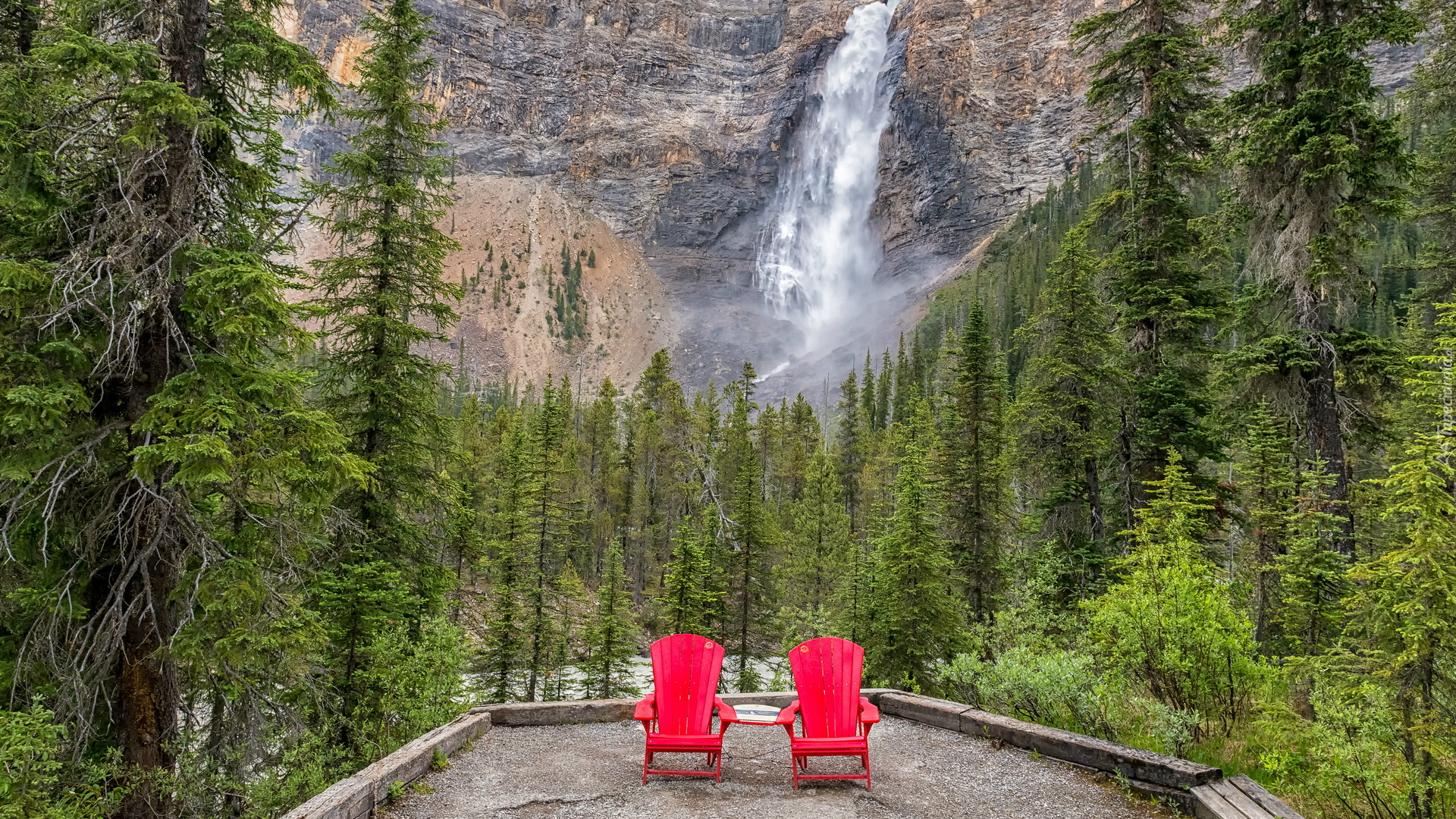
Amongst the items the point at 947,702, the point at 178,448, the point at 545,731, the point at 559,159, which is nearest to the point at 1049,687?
the point at 947,702

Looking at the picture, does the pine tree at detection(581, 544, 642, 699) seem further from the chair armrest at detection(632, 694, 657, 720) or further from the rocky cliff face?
the rocky cliff face

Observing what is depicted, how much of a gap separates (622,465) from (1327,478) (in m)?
29.7

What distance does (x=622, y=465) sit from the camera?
117 ft

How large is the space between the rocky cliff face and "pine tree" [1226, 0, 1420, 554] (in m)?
71.8

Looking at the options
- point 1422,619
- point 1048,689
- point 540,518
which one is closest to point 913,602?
point 1048,689

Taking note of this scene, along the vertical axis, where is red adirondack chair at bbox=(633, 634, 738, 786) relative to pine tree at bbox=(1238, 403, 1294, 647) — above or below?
below

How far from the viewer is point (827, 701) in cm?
570

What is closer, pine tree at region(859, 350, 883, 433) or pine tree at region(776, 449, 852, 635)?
pine tree at region(776, 449, 852, 635)

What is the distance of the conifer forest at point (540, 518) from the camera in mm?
5242

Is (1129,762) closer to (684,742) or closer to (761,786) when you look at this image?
(761,786)

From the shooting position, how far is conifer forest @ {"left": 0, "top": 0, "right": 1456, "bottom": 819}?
5.24m

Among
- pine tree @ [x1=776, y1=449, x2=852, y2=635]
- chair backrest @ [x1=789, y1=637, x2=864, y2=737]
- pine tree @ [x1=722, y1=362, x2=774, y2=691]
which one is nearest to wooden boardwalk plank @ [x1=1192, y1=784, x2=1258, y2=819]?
chair backrest @ [x1=789, y1=637, x2=864, y2=737]

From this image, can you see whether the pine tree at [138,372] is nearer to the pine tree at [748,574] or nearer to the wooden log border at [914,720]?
the wooden log border at [914,720]

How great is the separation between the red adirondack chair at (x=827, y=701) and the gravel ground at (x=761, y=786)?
0.26 metres
